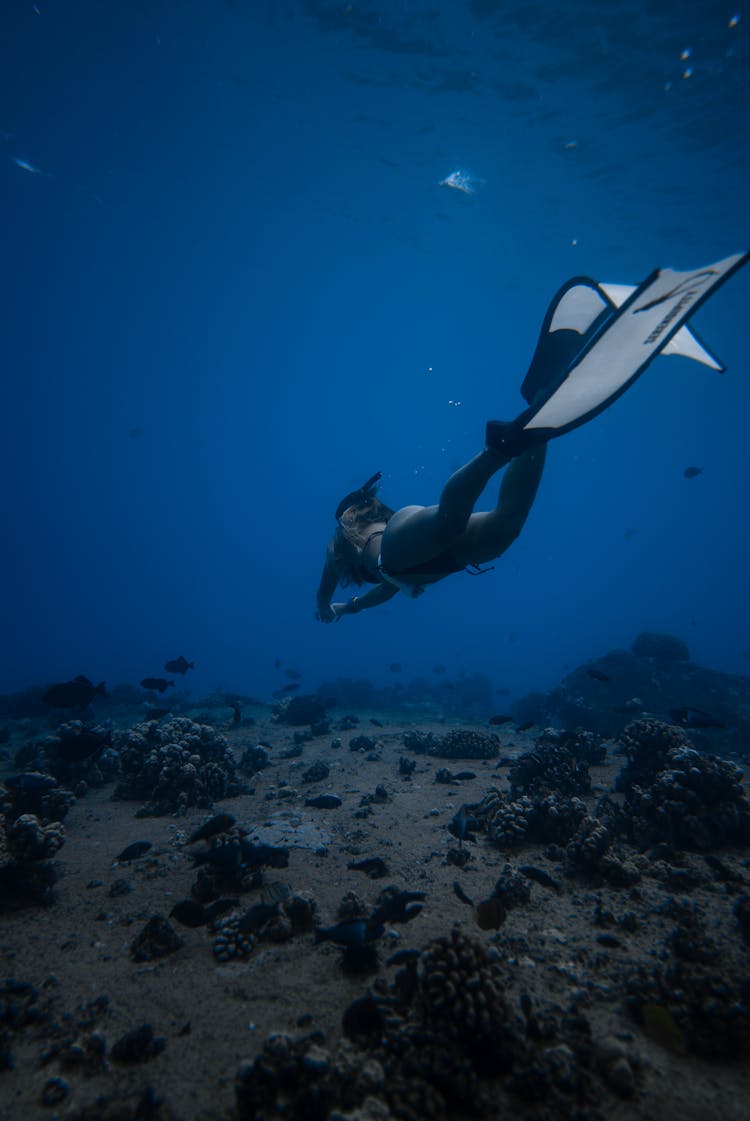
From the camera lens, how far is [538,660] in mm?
123875

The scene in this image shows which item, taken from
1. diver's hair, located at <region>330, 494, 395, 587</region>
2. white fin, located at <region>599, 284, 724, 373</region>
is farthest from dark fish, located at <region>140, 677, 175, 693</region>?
white fin, located at <region>599, 284, 724, 373</region>

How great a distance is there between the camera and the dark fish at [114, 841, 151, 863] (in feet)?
21.7

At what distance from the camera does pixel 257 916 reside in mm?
4668

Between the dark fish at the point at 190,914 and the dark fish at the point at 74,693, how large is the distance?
5453 mm

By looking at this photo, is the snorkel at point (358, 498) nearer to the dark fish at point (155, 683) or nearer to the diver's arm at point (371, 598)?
the diver's arm at point (371, 598)

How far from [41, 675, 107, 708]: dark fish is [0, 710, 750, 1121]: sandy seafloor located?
99.9 inches

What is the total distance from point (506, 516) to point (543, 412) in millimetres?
1220

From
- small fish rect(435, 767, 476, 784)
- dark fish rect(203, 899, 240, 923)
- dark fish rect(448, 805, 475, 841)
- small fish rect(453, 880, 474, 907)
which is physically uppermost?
small fish rect(453, 880, 474, 907)

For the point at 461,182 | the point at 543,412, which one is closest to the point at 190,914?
the point at 543,412

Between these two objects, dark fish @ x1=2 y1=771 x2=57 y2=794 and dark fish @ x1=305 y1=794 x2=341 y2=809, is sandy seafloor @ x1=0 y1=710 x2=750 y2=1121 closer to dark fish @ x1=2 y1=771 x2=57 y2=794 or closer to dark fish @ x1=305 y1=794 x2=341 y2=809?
dark fish @ x1=305 y1=794 x2=341 y2=809

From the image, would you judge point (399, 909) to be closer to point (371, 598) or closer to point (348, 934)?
point (348, 934)

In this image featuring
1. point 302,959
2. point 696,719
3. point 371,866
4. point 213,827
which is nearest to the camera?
point 302,959

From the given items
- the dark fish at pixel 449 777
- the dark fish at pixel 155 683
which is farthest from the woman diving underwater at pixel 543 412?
the dark fish at pixel 155 683

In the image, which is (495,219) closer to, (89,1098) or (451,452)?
(89,1098)
